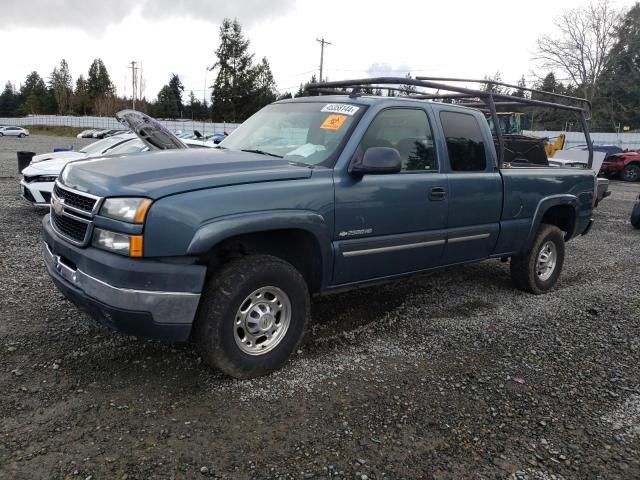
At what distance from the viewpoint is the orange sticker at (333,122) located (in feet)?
12.7

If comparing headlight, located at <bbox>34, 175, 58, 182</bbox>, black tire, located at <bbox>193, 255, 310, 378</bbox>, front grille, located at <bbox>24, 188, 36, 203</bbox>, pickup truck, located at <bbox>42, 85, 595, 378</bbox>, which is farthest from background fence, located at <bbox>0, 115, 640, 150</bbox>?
black tire, located at <bbox>193, 255, 310, 378</bbox>

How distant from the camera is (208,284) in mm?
3184

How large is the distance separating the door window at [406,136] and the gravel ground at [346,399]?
4.75 feet

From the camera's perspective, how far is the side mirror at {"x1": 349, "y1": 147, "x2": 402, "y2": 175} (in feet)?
11.6

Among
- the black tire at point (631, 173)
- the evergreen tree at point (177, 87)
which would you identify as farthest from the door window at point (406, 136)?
the evergreen tree at point (177, 87)

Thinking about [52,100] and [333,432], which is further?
[52,100]

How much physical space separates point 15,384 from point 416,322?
3.13 meters

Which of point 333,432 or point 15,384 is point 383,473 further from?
point 15,384

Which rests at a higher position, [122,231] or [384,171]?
[384,171]

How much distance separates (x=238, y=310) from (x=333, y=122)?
1635 mm

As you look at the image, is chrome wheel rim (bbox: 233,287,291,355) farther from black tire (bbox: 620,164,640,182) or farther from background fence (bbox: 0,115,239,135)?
background fence (bbox: 0,115,239,135)

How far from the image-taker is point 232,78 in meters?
74.3

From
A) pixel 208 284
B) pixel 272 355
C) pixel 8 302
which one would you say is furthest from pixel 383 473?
pixel 8 302

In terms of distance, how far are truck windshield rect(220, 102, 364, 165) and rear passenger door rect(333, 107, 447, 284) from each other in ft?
0.70
